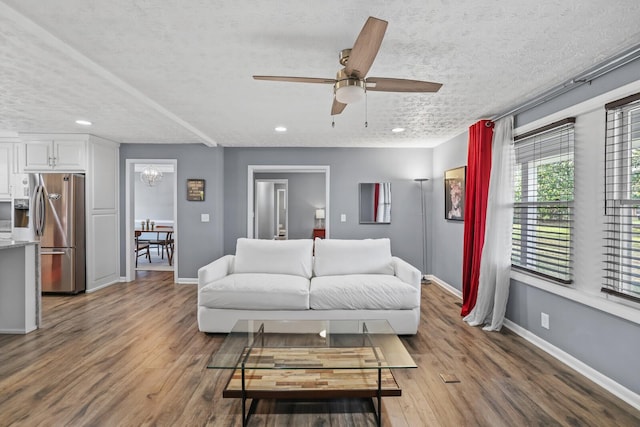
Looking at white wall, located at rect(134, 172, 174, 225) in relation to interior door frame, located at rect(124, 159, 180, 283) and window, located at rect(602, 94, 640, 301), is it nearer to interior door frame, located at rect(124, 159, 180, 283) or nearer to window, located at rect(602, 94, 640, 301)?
interior door frame, located at rect(124, 159, 180, 283)

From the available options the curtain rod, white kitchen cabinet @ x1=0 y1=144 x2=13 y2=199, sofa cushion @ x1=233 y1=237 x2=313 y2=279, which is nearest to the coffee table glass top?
sofa cushion @ x1=233 y1=237 x2=313 y2=279

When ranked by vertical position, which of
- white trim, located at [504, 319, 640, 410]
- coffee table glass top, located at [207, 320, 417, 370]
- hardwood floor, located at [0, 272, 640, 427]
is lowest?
hardwood floor, located at [0, 272, 640, 427]

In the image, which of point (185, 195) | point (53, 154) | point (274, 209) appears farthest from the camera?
point (274, 209)

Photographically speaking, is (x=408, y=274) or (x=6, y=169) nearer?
(x=408, y=274)

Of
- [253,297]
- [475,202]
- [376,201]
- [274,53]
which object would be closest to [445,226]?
[376,201]

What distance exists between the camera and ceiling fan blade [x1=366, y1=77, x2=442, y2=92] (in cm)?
204

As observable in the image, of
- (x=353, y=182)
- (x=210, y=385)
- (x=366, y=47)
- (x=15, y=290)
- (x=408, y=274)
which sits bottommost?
(x=210, y=385)

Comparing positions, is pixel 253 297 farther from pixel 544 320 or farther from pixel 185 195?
pixel 185 195

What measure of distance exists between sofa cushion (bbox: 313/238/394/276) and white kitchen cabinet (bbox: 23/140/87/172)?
12.2ft

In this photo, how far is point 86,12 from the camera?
1.78m

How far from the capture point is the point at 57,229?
4.54 metres

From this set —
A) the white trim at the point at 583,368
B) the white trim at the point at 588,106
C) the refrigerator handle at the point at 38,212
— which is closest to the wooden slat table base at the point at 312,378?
the white trim at the point at 583,368

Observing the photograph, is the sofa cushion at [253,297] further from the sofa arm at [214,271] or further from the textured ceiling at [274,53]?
the textured ceiling at [274,53]

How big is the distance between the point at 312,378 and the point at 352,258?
1.85 metres
